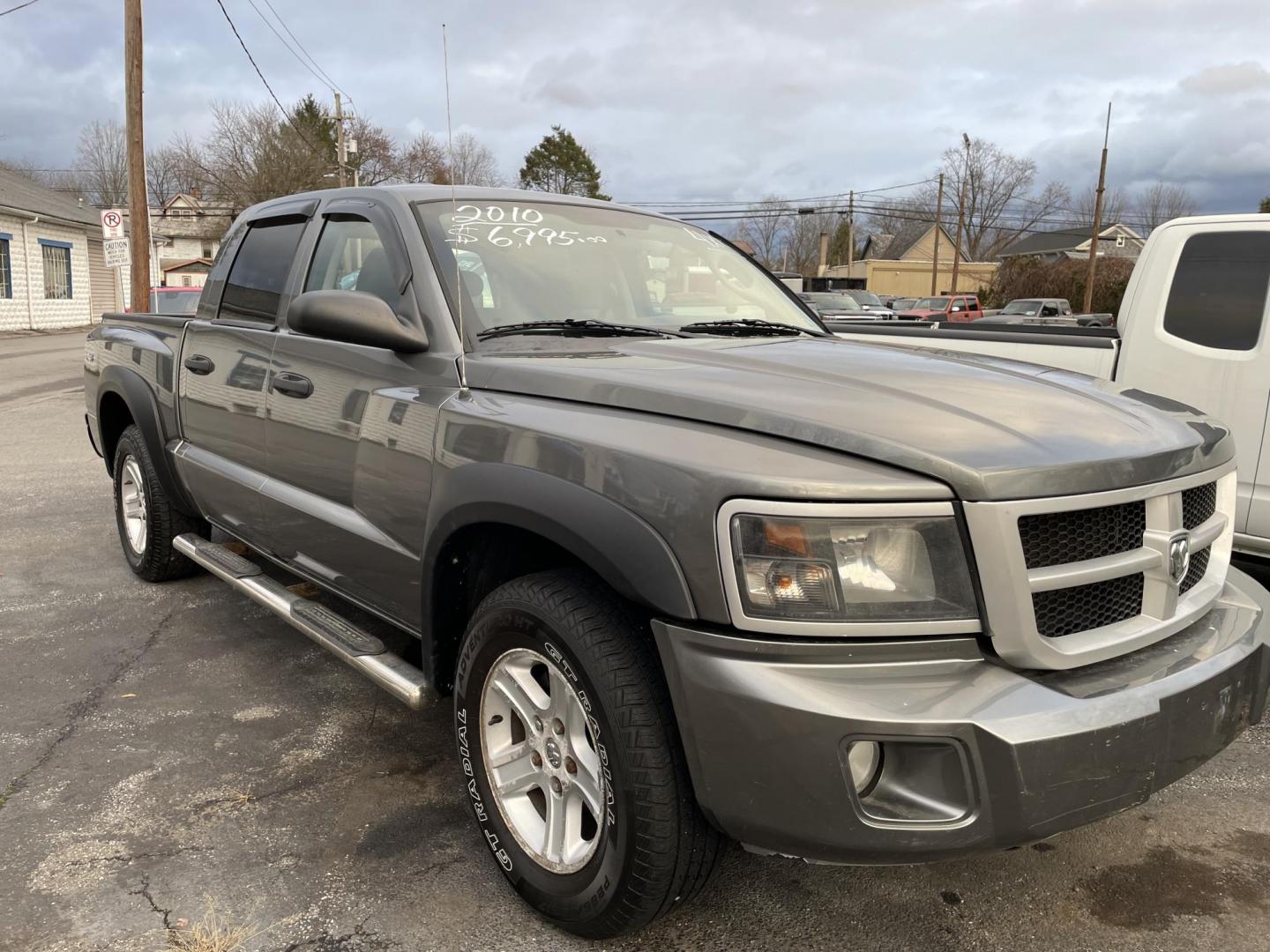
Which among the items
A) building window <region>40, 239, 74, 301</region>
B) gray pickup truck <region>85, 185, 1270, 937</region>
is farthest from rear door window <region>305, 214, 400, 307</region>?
building window <region>40, 239, 74, 301</region>

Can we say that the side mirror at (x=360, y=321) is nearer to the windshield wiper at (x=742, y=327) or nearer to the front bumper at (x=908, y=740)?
the windshield wiper at (x=742, y=327)

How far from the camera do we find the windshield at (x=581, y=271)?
2945mm

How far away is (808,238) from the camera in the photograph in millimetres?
93188

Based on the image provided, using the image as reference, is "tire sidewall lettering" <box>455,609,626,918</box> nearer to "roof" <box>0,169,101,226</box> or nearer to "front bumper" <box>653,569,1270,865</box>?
"front bumper" <box>653,569,1270,865</box>

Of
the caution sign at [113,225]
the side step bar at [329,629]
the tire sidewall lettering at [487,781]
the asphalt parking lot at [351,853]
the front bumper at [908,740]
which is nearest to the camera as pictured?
the front bumper at [908,740]

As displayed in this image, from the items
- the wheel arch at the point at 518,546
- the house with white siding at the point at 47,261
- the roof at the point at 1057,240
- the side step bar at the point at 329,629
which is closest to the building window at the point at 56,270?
the house with white siding at the point at 47,261

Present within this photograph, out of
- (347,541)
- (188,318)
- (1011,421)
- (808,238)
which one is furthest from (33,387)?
(808,238)

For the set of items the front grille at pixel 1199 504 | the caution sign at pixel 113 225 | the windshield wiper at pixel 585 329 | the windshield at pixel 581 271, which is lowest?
the front grille at pixel 1199 504

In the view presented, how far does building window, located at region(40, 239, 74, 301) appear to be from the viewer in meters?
30.6

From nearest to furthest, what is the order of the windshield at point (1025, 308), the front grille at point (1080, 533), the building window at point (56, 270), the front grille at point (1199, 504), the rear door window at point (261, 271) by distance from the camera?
the front grille at point (1080, 533) < the front grille at point (1199, 504) < the rear door window at point (261, 271) < the building window at point (56, 270) < the windshield at point (1025, 308)

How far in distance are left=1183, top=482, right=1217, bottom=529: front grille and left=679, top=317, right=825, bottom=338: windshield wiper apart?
1400 millimetres

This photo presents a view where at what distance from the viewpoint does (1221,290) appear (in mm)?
4523

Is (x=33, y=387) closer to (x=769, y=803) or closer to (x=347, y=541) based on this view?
(x=347, y=541)

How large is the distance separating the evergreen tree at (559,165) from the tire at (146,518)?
60984 millimetres
